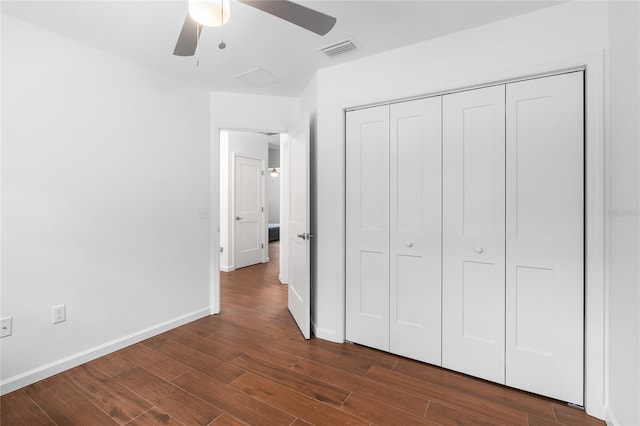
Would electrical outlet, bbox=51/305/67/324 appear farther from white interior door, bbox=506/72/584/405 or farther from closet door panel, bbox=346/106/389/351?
white interior door, bbox=506/72/584/405

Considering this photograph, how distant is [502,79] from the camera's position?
1976mm

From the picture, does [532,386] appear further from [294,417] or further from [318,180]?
[318,180]

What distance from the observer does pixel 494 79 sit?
1991 millimetres

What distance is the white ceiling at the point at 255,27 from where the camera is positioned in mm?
1857

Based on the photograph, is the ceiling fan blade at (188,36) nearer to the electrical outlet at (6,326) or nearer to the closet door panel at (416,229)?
the closet door panel at (416,229)

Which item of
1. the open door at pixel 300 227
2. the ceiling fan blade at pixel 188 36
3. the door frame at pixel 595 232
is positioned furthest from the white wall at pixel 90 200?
the door frame at pixel 595 232

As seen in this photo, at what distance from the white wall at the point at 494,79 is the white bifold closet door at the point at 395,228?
0.12 meters

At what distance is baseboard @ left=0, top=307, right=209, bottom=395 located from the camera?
197 centimetres

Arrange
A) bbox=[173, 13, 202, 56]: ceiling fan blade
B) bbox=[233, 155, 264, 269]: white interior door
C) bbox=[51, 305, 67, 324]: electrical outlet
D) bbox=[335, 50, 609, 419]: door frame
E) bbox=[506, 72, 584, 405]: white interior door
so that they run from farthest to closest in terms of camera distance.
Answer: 1. bbox=[233, 155, 264, 269]: white interior door
2. bbox=[51, 305, 67, 324]: electrical outlet
3. bbox=[506, 72, 584, 405]: white interior door
4. bbox=[335, 50, 609, 419]: door frame
5. bbox=[173, 13, 202, 56]: ceiling fan blade

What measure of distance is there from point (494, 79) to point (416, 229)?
3.76 ft

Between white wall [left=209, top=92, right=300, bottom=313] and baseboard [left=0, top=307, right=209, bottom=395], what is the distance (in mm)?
510

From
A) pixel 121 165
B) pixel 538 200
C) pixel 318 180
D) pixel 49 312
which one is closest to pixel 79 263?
pixel 49 312

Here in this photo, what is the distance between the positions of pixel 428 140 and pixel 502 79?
58 cm

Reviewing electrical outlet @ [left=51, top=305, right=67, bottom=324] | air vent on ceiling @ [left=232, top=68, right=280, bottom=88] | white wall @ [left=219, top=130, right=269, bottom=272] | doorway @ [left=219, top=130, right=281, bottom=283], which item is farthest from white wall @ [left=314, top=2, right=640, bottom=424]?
white wall @ [left=219, top=130, right=269, bottom=272]
